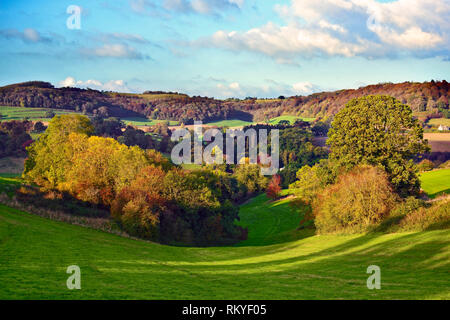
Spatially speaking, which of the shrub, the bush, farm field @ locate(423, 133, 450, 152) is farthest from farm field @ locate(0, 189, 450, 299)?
farm field @ locate(423, 133, 450, 152)

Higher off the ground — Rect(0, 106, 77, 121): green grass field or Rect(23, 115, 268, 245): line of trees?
Rect(0, 106, 77, 121): green grass field

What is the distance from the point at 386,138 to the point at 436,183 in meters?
39.1

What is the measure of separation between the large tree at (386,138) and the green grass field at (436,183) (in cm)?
2381

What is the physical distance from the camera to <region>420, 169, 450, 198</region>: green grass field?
74.5m

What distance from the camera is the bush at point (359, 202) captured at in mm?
43062

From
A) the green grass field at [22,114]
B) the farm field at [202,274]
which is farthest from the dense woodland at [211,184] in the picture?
the green grass field at [22,114]

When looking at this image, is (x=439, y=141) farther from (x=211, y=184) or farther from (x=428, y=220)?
(x=428, y=220)

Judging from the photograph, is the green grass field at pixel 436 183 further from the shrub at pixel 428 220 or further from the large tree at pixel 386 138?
the shrub at pixel 428 220

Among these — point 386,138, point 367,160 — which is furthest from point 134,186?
point 386,138

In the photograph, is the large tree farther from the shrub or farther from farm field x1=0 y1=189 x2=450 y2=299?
farm field x1=0 y1=189 x2=450 y2=299

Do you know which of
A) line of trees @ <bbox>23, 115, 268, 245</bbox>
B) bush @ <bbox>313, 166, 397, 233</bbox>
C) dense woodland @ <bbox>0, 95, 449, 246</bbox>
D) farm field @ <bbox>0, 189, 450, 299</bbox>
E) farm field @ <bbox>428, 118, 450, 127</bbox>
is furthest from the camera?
farm field @ <bbox>428, 118, 450, 127</bbox>

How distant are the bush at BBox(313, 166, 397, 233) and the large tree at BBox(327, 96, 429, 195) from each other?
15.2ft
